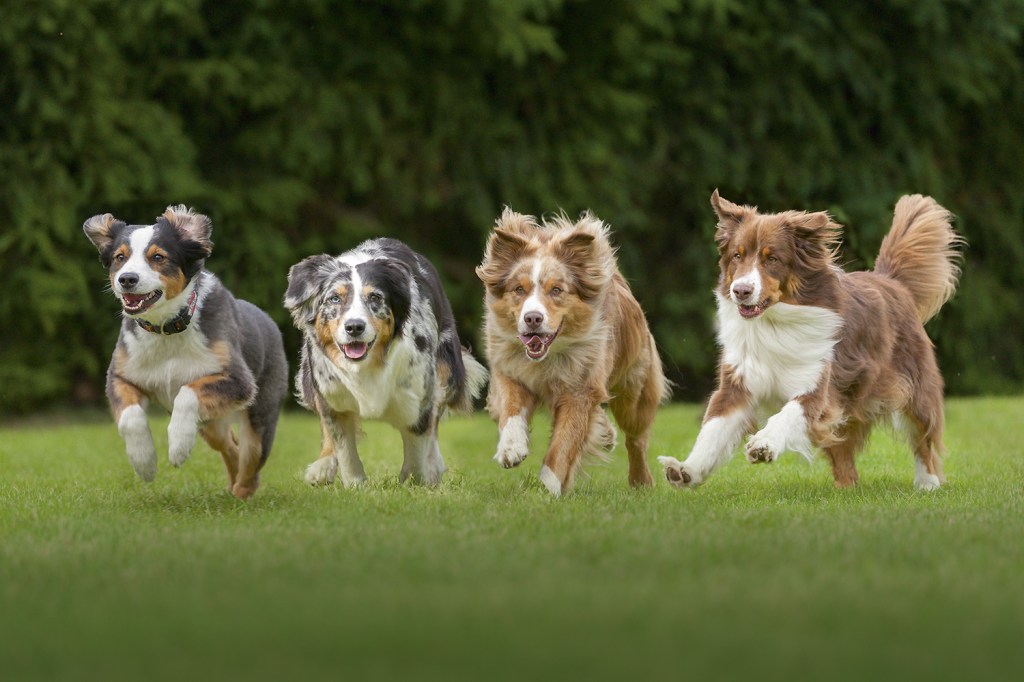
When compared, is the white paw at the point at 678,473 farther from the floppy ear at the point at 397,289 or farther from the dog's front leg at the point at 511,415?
the floppy ear at the point at 397,289

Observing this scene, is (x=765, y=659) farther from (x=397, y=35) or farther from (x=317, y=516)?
(x=397, y=35)

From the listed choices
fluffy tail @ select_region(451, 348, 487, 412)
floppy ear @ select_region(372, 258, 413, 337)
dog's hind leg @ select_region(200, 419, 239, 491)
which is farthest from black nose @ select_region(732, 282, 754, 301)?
dog's hind leg @ select_region(200, 419, 239, 491)

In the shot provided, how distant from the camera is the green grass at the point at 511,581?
3.56 m

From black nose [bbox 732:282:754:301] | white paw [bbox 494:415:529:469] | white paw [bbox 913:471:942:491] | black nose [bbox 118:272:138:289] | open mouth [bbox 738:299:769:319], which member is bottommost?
white paw [bbox 913:471:942:491]

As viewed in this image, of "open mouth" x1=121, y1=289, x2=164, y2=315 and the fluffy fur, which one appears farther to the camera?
the fluffy fur

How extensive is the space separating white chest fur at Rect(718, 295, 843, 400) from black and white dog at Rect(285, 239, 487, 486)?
66.5 inches

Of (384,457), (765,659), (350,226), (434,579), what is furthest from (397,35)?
(765,659)

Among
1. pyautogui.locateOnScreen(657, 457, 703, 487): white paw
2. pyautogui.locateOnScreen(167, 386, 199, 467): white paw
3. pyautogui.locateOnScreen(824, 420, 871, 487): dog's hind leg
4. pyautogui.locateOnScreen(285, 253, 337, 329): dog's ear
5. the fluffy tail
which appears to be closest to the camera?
pyautogui.locateOnScreen(167, 386, 199, 467): white paw

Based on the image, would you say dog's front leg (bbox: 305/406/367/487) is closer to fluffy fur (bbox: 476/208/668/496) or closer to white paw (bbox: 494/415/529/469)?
fluffy fur (bbox: 476/208/668/496)

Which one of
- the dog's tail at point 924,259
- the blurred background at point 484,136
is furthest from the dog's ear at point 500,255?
the blurred background at point 484,136

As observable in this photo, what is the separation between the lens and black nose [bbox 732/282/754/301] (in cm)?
670

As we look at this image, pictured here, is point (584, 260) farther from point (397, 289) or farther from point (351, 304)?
point (351, 304)

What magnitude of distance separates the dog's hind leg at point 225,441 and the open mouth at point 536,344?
6.09 ft

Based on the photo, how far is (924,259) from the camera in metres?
8.01
